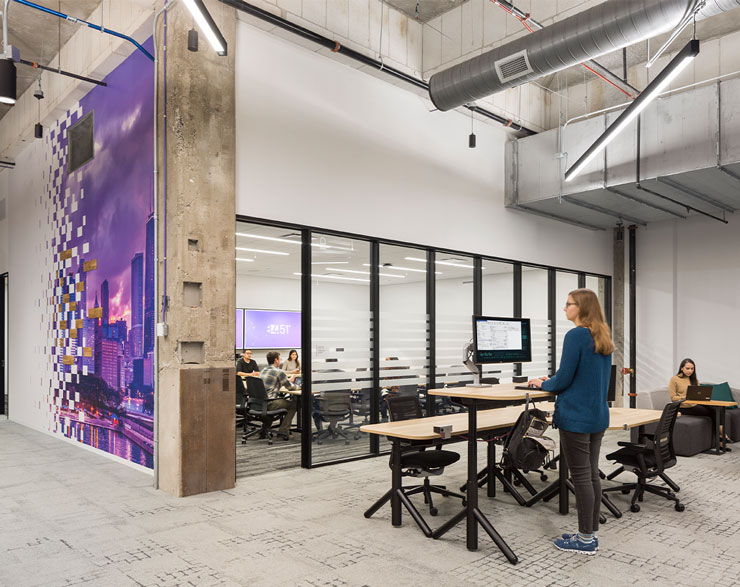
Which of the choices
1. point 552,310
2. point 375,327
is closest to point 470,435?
point 375,327

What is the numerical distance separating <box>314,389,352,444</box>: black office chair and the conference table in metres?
1.78

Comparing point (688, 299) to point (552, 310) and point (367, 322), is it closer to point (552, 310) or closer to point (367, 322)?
point (552, 310)

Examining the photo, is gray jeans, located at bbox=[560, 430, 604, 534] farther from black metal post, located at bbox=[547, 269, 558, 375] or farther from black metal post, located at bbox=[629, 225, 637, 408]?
black metal post, located at bbox=[629, 225, 637, 408]

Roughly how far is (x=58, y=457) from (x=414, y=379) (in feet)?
13.4

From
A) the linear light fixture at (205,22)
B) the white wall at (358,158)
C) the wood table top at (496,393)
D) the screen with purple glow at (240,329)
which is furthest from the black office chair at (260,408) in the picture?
the screen with purple glow at (240,329)

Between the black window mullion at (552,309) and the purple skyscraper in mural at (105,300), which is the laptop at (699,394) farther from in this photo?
the purple skyscraper in mural at (105,300)

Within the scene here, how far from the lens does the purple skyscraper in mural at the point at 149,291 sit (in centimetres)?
565

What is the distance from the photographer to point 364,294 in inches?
269

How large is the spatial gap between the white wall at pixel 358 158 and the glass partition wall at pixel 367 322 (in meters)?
0.23

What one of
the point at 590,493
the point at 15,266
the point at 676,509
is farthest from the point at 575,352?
the point at 15,266

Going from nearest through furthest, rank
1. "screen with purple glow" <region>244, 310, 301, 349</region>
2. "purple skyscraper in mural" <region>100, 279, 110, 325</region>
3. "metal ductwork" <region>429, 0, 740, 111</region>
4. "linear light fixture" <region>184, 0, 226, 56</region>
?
1. "linear light fixture" <region>184, 0, 226, 56</region>
2. "metal ductwork" <region>429, 0, 740, 111</region>
3. "purple skyscraper in mural" <region>100, 279, 110, 325</region>
4. "screen with purple glow" <region>244, 310, 301, 349</region>

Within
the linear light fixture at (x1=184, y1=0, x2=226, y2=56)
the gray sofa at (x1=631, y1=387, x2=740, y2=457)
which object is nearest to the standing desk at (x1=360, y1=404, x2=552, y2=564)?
the linear light fixture at (x1=184, y1=0, x2=226, y2=56)

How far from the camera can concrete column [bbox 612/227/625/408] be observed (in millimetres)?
10344

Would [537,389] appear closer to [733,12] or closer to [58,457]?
[58,457]
